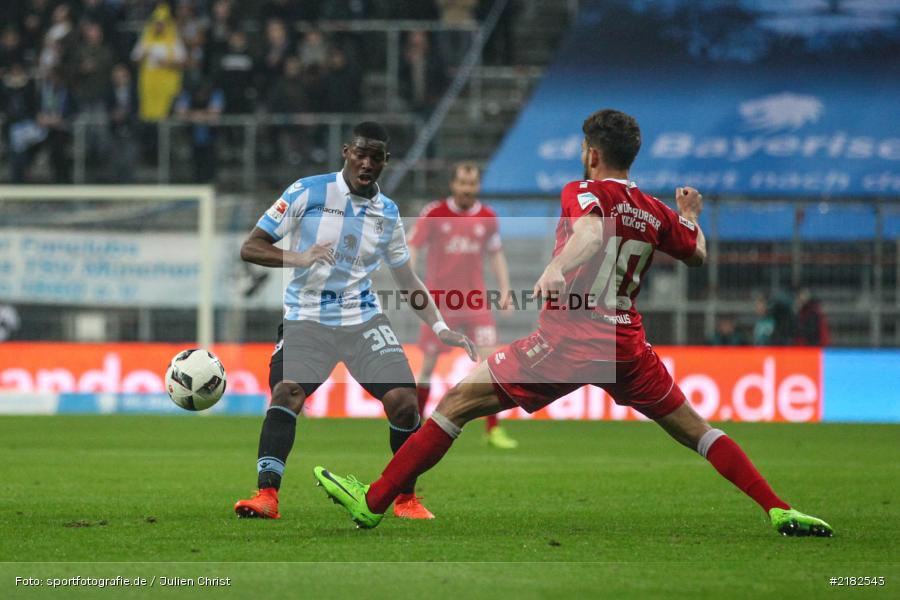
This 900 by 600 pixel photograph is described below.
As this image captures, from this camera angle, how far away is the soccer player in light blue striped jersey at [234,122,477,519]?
8.25 meters

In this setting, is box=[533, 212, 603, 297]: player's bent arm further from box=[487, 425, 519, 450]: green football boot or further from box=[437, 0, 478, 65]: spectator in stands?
box=[437, 0, 478, 65]: spectator in stands

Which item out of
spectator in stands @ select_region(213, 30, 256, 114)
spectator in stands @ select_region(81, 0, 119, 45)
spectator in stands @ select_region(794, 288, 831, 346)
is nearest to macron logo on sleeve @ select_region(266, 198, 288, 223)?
spectator in stands @ select_region(794, 288, 831, 346)

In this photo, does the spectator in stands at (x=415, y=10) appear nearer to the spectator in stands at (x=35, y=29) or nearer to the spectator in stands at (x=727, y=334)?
the spectator in stands at (x=35, y=29)

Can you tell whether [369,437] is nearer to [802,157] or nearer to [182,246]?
[182,246]

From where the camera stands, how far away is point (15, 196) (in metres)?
18.8

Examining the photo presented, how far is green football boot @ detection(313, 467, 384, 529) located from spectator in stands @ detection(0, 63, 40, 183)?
54.0 ft

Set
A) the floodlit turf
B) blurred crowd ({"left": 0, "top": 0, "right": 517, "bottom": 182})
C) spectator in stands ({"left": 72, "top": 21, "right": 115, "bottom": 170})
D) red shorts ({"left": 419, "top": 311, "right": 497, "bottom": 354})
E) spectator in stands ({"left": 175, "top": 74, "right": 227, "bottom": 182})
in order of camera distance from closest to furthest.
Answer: the floodlit turf
red shorts ({"left": 419, "top": 311, "right": 497, "bottom": 354})
spectator in stands ({"left": 175, "top": 74, "right": 227, "bottom": 182})
blurred crowd ({"left": 0, "top": 0, "right": 517, "bottom": 182})
spectator in stands ({"left": 72, "top": 21, "right": 115, "bottom": 170})

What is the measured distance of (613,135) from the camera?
7.45m

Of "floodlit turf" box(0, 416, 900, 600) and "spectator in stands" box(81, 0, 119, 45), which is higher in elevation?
"spectator in stands" box(81, 0, 119, 45)

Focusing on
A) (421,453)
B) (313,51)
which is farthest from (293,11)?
(421,453)

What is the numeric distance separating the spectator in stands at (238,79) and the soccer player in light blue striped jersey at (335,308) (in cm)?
1459

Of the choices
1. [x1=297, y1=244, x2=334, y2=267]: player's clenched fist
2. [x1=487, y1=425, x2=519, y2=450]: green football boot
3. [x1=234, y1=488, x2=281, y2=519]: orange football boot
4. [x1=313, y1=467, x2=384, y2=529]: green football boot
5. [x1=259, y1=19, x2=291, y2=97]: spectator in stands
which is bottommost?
[x1=487, y1=425, x2=519, y2=450]: green football boot

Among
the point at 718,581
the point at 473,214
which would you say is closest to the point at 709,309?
the point at 473,214

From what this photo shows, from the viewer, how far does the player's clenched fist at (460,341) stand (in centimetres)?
820
